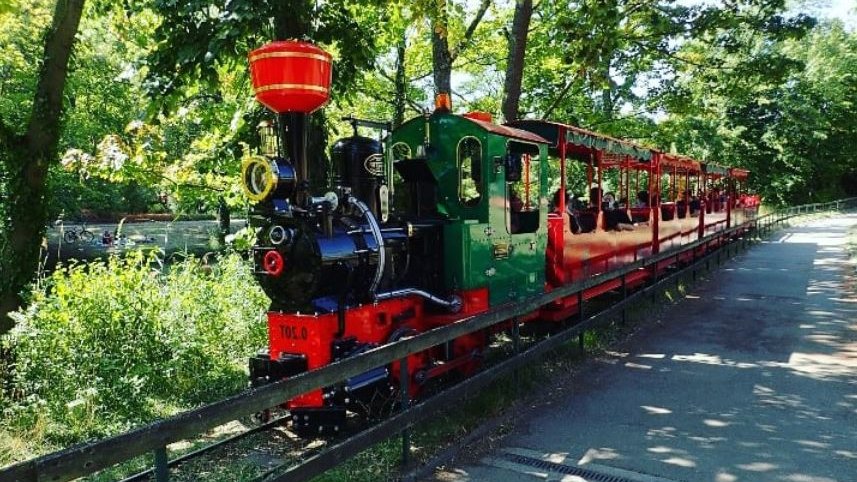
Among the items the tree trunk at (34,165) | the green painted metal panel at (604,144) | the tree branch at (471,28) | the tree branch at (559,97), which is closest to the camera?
the tree trunk at (34,165)

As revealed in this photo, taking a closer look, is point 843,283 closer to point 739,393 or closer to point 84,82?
point 739,393

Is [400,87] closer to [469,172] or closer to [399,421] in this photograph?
[469,172]

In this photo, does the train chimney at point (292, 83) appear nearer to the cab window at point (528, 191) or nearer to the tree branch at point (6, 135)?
the cab window at point (528, 191)

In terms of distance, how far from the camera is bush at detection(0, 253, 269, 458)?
5.45m

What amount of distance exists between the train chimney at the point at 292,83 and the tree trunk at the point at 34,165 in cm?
337

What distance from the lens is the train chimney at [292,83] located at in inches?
183

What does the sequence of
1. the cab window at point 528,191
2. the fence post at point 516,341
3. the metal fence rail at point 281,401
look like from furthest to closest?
the cab window at point 528,191
the fence post at point 516,341
the metal fence rail at point 281,401

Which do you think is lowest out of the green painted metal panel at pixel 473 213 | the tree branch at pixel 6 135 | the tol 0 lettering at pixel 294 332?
the tol 0 lettering at pixel 294 332

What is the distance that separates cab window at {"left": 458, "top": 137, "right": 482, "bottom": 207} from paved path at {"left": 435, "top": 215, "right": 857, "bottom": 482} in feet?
7.42

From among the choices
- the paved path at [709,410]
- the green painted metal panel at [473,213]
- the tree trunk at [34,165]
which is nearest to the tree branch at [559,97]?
the paved path at [709,410]

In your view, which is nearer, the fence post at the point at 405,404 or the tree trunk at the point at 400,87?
the fence post at the point at 405,404

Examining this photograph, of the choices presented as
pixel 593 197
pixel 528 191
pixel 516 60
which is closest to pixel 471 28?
pixel 516 60

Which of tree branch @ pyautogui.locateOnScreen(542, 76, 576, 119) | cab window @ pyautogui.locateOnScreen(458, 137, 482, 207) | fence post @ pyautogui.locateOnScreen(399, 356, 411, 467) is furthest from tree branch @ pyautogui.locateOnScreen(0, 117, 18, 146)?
tree branch @ pyautogui.locateOnScreen(542, 76, 576, 119)

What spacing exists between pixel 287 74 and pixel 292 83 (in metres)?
0.07
